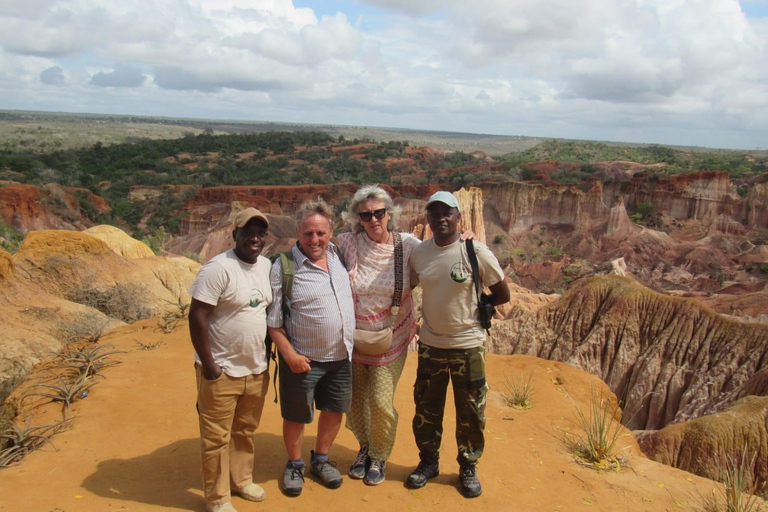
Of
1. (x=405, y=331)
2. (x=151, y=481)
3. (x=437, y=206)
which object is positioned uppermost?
(x=437, y=206)

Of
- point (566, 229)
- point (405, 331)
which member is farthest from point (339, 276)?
point (566, 229)

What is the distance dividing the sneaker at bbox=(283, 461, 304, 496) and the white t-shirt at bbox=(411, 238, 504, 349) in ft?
4.28

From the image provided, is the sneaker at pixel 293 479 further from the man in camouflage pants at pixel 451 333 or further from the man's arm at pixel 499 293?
the man's arm at pixel 499 293

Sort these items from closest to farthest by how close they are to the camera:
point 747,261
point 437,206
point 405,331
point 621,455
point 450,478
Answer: point 437,206 → point 405,331 → point 450,478 → point 621,455 → point 747,261

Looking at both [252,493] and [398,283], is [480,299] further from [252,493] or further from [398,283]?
[252,493]

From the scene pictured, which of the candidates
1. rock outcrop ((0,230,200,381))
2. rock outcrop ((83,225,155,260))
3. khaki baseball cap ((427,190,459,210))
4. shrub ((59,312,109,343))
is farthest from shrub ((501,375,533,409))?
rock outcrop ((83,225,155,260))

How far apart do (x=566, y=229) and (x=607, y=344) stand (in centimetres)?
3058

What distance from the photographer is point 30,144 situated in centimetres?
6669

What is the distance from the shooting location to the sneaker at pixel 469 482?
3.89 meters

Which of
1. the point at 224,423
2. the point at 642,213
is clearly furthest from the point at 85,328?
the point at 642,213

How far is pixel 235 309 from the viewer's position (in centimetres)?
320

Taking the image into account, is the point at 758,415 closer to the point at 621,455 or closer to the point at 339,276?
the point at 621,455

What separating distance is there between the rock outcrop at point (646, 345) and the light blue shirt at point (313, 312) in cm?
925

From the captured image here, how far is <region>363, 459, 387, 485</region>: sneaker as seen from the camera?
3857mm
